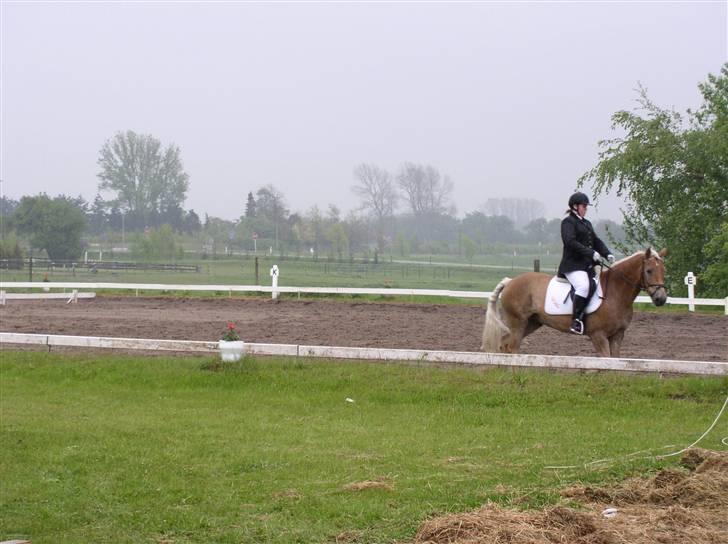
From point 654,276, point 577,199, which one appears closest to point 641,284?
point 654,276

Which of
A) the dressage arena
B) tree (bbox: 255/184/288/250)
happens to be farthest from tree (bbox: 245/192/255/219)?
the dressage arena

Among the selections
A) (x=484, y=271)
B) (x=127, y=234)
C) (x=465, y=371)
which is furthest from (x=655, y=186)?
(x=127, y=234)

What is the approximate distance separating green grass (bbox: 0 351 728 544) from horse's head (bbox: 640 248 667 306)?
1.12 metres

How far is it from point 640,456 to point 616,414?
2.46m

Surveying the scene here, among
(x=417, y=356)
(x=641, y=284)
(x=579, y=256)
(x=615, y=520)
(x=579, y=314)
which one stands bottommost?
(x=615, y=520)

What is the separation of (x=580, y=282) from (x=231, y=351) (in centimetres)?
525

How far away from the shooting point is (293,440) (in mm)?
8805

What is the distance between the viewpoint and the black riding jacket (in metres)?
11.4

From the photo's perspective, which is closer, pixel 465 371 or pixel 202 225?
pixel 465 371

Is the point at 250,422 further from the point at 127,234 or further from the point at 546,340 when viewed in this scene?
the point at 127,234

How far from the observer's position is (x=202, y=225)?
5453cm

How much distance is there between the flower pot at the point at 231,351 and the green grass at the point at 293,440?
7.3 inches

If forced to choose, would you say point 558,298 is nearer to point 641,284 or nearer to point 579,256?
point 579,256

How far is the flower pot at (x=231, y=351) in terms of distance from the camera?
12.7 metres
